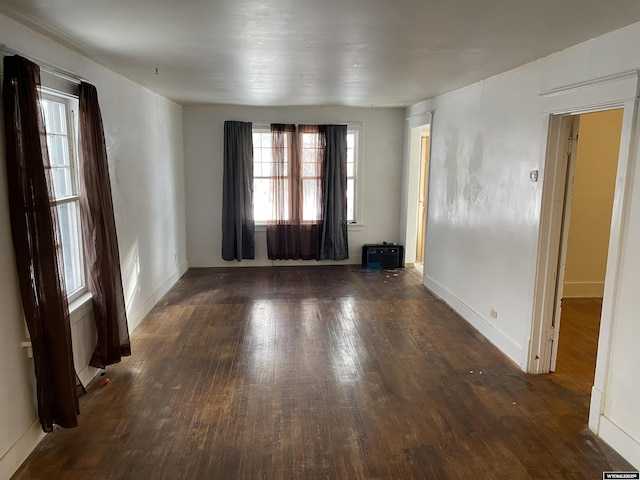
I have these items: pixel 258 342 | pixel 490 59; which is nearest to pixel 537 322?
pixel 490 59

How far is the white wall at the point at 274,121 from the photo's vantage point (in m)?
7.48

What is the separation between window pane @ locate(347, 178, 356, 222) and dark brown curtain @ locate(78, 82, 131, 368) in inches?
183

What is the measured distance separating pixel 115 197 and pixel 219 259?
11.7 ft

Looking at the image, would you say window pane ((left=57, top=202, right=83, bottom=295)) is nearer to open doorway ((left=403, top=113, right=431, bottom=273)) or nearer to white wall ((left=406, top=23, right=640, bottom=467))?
white wall ((left=406, top=23, right=640, bottom=467))

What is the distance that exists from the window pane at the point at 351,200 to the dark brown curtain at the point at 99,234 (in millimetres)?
4645

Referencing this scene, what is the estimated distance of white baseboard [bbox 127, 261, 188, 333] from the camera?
4902 millimetres

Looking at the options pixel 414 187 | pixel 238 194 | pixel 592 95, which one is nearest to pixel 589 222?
pixel 414 187

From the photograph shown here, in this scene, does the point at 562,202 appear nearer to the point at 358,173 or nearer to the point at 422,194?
the point at 358,173

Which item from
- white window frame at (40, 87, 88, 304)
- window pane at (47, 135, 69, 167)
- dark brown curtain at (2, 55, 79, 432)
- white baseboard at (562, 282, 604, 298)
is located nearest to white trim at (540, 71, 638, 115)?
white baseboard at (562, 282, 604, 298)

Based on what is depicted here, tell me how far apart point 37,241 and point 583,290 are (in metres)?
6.00

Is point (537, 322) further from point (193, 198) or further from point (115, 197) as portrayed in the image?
point (193, 198)

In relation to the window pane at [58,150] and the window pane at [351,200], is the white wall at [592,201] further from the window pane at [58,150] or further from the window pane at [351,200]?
the window pane at [58,150]

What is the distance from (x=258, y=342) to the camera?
4613mm

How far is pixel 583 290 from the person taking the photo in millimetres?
6062
